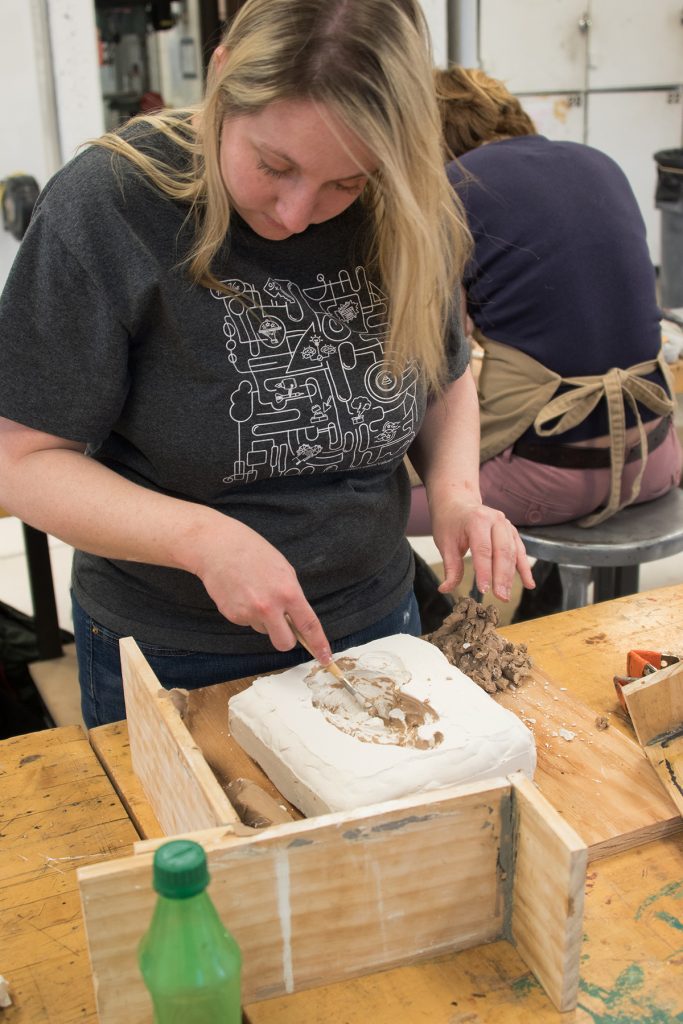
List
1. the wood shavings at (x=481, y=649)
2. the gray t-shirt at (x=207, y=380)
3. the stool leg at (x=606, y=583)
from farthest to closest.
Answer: the stool leg at (x=606, y=583)
the wood shavings at (x=481, y=649)
the gray t-shirt at (x=207, y=380)

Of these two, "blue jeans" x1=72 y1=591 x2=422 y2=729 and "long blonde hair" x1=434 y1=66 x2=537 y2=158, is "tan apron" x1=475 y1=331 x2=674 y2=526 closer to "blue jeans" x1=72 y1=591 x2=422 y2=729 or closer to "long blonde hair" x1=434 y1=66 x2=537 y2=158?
"long blonde hair" x1=434 y1=66 x2=537 y2=158

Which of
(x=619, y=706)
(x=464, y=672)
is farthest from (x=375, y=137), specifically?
(x=619, y=706)

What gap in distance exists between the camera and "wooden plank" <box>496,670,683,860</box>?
1.05m

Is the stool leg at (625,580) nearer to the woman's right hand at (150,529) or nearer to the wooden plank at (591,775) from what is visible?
the wooden plank at (591,775)

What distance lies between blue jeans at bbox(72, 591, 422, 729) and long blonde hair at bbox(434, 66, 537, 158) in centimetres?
138

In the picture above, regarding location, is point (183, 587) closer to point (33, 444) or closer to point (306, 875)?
point (33, 444)

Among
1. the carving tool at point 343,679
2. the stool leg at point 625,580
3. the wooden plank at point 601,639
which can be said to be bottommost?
the stool leg at point 625,580

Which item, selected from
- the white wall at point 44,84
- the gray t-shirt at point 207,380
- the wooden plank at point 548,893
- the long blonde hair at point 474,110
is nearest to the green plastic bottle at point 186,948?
the wooden plank at point 548,893

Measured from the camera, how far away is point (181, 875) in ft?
2.22

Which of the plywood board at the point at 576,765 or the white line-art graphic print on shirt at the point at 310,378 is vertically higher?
the white line-art graphic print on shirt at the point at 310,378

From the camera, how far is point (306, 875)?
851 mm

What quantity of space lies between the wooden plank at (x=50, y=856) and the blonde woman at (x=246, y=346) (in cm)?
Answer: 18

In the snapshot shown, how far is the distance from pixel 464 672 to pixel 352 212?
0.60 m

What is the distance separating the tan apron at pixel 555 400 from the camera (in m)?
2.22
